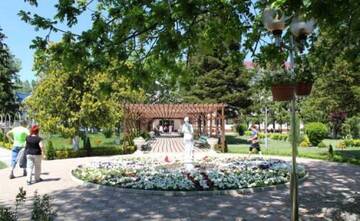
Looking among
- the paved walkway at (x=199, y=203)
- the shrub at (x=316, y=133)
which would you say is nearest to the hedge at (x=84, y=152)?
the paved walkway at (x=199, y=203)

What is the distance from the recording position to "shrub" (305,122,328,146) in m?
29.9

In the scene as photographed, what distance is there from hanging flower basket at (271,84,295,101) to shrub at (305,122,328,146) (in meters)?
24.4

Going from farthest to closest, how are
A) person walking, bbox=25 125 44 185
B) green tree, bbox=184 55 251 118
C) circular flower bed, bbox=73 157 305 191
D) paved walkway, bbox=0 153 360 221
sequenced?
green tree, bbox=184 55 251 118, person walking, bbox=25 125 44 185, circular flower bed, bbox=73 157 305 191, paved walkway, bbox=0 153 360 221

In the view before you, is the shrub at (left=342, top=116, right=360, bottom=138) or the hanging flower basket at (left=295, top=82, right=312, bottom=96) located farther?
the shrub at (left=342, top=116, right=360, bottom=138)

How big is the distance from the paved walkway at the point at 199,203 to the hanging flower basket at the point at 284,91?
7.47 ft

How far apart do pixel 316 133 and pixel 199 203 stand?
22.5 metres

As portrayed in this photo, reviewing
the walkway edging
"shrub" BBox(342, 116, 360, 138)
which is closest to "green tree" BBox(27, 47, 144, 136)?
the walkway edging

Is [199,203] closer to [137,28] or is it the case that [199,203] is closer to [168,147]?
[137,28]

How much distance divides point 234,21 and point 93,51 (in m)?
2.60

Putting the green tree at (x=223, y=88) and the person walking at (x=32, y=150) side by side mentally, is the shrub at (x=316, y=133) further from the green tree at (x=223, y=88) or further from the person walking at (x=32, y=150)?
the person walking at (x=32, y=150)

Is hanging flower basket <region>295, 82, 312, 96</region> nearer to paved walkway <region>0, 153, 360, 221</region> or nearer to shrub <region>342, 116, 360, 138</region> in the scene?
paved walkway <region>0, 153, 360, 221</region>

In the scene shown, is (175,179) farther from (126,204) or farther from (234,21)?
(234,21)

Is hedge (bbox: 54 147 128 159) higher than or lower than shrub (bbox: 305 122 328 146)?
lower

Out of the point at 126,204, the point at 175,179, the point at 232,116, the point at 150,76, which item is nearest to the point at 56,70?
the point at 175,179
